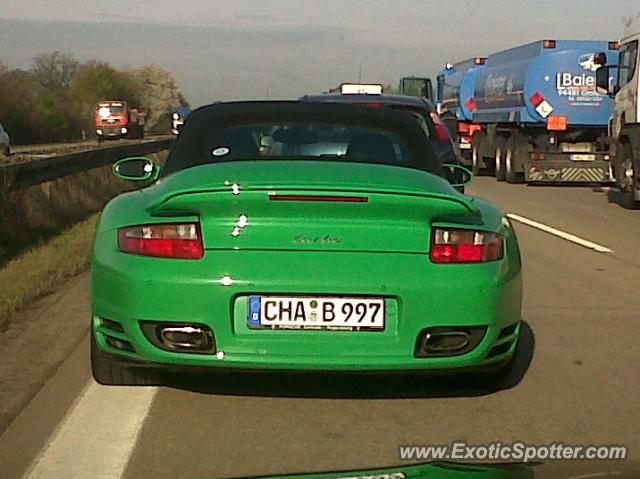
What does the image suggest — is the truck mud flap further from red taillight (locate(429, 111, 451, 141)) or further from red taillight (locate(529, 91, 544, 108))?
red taillight (locate(429, 111, 451, 141))

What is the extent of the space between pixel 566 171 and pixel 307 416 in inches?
780

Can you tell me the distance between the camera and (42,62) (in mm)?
114438

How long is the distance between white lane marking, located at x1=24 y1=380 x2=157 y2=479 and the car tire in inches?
2.0

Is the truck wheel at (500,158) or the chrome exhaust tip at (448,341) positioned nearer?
the chrome exhaust tip at (448,341)

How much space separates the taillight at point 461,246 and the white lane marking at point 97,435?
1515 millimetres

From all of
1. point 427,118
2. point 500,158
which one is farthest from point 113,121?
point 427,118

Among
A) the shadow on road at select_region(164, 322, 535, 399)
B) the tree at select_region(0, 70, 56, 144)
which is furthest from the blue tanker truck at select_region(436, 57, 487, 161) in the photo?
the tree at select_region(0, 70, 56, 144)

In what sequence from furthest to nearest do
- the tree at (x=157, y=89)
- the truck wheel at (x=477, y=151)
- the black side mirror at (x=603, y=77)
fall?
the tree at (x=157, y=89) → the truck wheel at (x=477, y=151) → the black side mirror at (x=603, y=77)

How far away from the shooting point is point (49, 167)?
48.6 ft

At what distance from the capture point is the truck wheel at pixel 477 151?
3022 cm

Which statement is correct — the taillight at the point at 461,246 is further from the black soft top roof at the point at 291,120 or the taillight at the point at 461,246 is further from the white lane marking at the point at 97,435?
the white lane marking at the point at 97,435

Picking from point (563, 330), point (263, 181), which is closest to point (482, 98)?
point (563, 330)

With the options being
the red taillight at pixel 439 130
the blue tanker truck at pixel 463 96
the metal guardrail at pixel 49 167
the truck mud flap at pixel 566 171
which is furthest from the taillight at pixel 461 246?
the blue tanker truck at pixel 463 96

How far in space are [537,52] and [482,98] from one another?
5.05 m
